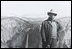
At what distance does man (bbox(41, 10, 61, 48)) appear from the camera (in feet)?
17.8

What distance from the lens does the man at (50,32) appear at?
17.8 ft

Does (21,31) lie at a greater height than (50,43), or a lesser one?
greater

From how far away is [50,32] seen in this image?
17.9 ft

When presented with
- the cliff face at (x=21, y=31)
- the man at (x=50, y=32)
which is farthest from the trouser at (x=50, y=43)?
the cliff face at (x=21, y=31)

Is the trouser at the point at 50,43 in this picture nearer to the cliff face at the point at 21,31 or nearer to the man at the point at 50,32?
the man at the point at 50,32

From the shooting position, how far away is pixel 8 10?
5711mm

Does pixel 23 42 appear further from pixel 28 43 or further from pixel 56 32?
pixel 56 32

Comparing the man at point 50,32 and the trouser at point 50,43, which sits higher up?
the man at point 50,32

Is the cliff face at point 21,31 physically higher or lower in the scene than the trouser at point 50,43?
higher

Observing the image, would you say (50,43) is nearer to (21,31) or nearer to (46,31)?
(46,31)

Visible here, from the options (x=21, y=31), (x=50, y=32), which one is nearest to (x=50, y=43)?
(x=50, y=32)

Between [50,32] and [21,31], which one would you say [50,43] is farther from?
[21,31]

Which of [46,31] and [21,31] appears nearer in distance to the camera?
[46,31]

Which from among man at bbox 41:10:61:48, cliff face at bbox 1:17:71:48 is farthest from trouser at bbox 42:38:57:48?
cliff face at bbox 1:17:71:48
